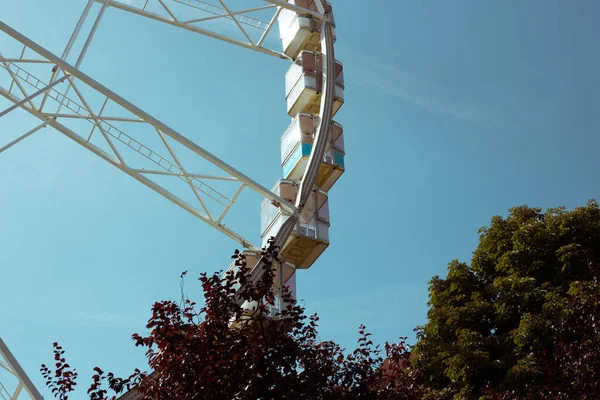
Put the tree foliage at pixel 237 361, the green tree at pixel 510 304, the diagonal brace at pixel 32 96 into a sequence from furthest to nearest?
the green tree at pixel 510 304, the diagonal brace at pixel 32 96, the tree foliage at pixel 237 361

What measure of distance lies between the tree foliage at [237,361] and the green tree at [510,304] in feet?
28.8

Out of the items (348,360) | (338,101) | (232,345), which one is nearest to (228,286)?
(232,345)

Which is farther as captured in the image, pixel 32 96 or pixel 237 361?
pixel 32 96

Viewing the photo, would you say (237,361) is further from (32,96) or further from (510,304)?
(510,304)

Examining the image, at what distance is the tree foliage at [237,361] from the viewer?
11547 mm

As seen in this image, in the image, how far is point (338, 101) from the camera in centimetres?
2412

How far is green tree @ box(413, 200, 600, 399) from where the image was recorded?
22.1m

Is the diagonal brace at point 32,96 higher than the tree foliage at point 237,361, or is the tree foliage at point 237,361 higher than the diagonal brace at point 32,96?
the diagonal brace at point 32,96

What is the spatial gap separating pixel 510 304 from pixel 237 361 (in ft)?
44.9

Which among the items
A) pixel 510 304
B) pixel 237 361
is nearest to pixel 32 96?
pixel 237 361

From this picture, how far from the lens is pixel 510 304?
23.9m

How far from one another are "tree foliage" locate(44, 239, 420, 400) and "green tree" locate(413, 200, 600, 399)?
28.8 feet

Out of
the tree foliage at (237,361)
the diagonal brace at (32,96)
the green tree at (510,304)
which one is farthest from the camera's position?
the green tree at (510,304)

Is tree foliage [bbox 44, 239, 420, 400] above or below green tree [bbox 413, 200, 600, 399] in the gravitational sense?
below
